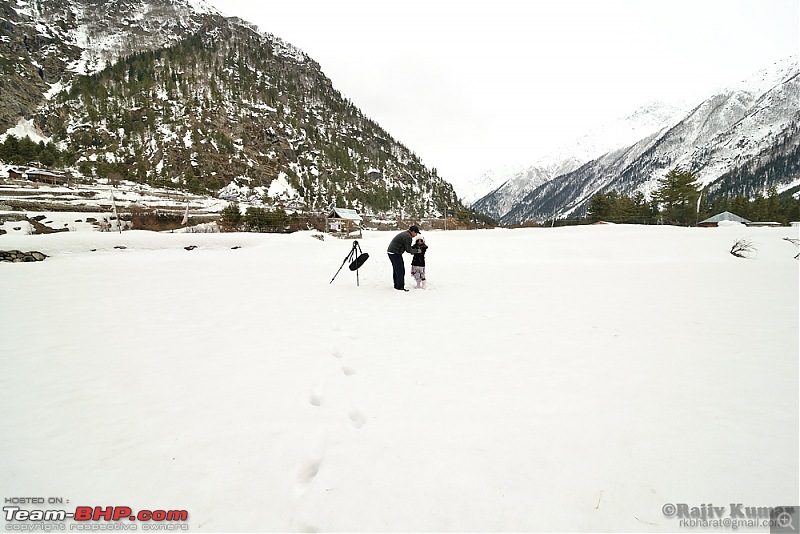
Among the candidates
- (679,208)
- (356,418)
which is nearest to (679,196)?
(679,208)

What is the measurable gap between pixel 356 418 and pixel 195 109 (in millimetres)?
121443

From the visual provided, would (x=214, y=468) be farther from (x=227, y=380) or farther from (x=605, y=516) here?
(x=605, y=516)

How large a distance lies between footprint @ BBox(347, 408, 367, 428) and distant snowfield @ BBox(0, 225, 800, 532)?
44 millimetres

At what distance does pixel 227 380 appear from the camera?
3.84 meters

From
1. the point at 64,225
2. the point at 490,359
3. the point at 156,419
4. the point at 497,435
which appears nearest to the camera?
the point at 497,435

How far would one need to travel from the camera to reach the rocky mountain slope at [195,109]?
8250 centimetres

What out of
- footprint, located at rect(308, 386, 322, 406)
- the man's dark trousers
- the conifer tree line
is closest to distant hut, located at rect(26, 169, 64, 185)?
the man's dark trousers

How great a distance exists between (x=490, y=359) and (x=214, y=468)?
3.41m

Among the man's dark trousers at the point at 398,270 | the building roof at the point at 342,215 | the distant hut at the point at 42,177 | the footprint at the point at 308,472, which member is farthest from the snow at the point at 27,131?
the footprint at the point at 308,472

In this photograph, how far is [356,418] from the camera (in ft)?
10.3

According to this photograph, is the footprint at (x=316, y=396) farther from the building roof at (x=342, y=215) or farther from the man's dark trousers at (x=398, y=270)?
the building roof at (x=342, y=215)

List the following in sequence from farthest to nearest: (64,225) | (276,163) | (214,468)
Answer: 1. (276,163)
2. (64,225)
3. (214,468)

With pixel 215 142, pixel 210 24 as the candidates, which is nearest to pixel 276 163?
pixel 215 142

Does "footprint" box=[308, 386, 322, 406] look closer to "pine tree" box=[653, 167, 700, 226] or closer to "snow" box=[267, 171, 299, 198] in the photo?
"pine tree" box=[653, 167, 700, 226]
